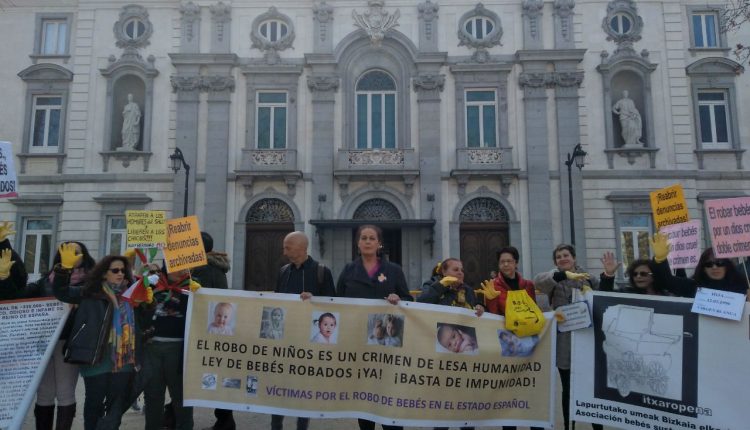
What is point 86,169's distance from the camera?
66.0 feet

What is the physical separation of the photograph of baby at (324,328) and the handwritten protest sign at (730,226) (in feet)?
14.2

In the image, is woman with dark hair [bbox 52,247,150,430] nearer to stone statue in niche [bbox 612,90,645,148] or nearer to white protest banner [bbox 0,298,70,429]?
white protest banner [bbox 0,298,70,429]

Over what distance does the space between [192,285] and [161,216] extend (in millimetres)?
2855

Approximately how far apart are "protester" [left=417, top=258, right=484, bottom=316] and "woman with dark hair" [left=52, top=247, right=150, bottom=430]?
3181 mm

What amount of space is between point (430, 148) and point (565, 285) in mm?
13666

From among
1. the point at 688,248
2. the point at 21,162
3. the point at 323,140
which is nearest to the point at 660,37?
the point at 323,140

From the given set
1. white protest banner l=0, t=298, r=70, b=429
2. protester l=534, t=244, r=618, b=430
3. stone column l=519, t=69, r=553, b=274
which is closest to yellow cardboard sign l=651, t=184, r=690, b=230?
protester l=534, t=244, r=618, b=430

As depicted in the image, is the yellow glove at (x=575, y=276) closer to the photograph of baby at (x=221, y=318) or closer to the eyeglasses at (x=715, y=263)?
the eyeglasses at (x=715, y=263)

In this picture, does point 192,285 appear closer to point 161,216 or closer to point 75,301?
point 75,301

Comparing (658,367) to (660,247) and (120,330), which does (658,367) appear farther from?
(120,330)

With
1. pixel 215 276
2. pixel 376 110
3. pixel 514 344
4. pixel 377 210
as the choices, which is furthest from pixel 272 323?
pixel 376 110

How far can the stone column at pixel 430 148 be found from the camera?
63.2ft

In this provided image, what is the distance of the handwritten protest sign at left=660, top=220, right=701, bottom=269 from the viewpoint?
7.80m

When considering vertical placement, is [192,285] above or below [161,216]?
below
